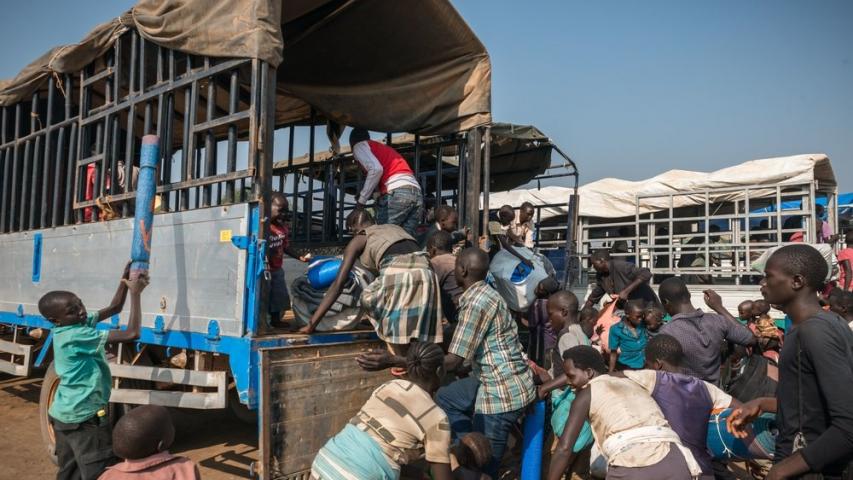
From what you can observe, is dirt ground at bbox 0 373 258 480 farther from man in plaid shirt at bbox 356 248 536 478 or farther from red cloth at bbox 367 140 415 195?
red cloth at bbox 367 140 415 195

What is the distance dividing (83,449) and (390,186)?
9.61ft

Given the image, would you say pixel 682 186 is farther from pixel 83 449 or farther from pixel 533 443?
pixel 83 449

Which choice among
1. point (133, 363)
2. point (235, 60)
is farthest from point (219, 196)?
point (133, 363)

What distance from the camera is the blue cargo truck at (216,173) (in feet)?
10.8

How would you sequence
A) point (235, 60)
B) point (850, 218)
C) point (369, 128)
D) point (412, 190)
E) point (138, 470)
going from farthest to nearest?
point (850, 218), point (369, 128), point (412, 190), point (235, 60), point (138, 470)

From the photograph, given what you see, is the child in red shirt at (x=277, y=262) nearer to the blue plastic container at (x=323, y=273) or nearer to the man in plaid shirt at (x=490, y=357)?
the blue plastic container at (x=323, y=273)

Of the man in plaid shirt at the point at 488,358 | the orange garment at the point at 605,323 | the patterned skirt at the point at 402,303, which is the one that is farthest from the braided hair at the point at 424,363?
the orange garment at the point at 605,323

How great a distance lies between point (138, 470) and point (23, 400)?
593 cm

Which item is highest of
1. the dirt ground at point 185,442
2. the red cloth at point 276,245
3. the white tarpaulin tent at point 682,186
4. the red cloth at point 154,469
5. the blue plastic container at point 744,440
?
the white tarpaulin tent at point 682,186

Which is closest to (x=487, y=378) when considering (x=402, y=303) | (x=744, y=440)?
(x=402, y=303)

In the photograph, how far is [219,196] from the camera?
151 inches

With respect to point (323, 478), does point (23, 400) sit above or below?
below

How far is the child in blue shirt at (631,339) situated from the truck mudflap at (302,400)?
265 cm

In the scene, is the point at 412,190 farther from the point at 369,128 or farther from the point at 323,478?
the point at 323,478
